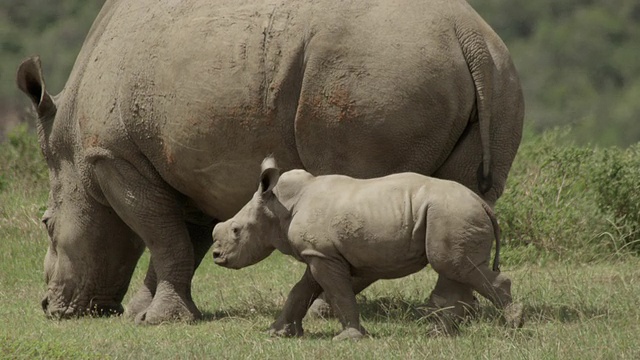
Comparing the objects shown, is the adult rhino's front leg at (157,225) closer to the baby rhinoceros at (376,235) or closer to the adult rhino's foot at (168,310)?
the adult rhino's foot at (168,310)

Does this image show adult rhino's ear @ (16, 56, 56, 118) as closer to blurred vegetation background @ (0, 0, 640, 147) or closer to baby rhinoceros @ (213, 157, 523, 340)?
baby rhinoceros @ (213, 157, 523, 340)

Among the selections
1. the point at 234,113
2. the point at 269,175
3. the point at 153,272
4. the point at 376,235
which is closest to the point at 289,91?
the point at 234,113

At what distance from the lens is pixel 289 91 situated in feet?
30.7

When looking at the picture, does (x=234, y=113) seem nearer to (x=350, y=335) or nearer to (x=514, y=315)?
(x=350, y=335)

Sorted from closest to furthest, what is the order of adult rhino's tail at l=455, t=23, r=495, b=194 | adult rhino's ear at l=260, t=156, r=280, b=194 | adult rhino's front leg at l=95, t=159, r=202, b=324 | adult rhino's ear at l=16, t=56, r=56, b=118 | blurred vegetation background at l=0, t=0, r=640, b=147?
adult rhino's ear at l=260, t=156, r=280, b=194, adult rhino's tail at l=455, t=23, r=495, b=194, adult rhino's front leg at l=95, t=159, r=202, b=324, adult rhino's ear at l=16, t=56, r=56, b=118, blurred vegetation background at l=0, t=0, r=640, b=147

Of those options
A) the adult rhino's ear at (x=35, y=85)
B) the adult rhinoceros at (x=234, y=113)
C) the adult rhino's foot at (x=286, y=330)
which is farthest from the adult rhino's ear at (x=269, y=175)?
the adult rhino's ear at (x=35, y=85)

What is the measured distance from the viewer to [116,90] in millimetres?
10203

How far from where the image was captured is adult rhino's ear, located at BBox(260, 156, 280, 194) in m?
8.85

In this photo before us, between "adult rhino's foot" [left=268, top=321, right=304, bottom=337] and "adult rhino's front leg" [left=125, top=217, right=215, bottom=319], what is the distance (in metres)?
2.02

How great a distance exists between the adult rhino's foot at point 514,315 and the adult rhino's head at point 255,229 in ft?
4.60

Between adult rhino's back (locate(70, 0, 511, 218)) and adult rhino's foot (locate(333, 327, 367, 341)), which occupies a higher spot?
adult rhino's back (locate(70, 0, 511, 218))

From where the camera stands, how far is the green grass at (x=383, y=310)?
8.09 m

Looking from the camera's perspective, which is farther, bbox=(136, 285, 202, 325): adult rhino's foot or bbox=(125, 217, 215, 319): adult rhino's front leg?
bbox=(125, 217, 215, 319): adult rhino's front leg

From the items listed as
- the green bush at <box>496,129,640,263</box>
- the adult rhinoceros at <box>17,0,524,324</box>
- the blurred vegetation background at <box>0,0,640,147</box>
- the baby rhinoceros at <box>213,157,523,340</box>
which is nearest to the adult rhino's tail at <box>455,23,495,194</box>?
the adult rhinoceros at <box>17,0,524,324</box>
